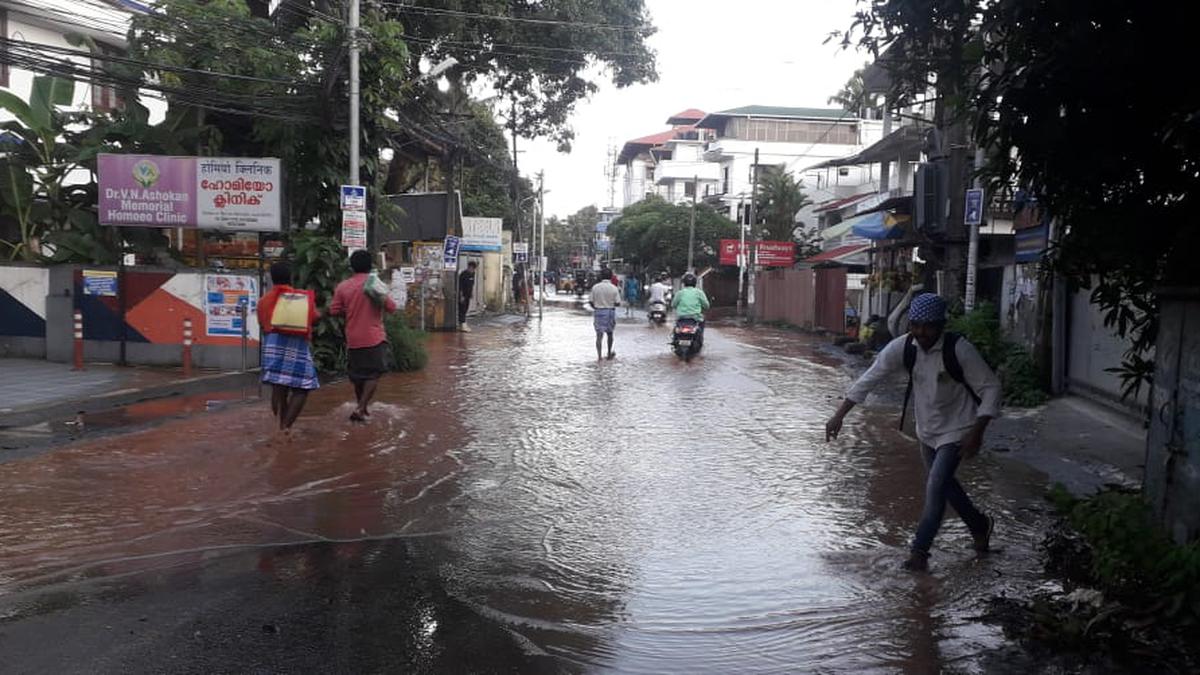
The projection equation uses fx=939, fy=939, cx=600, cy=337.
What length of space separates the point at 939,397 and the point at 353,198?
1070 centimetres

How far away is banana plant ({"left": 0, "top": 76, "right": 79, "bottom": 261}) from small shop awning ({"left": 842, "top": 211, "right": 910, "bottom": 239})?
15645 millimetres

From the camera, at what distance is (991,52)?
17.0 feet

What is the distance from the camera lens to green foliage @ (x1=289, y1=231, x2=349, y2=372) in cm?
1416

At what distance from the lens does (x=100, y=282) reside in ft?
46.8

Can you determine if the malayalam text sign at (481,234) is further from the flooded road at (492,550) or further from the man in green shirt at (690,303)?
the flooded road at (492,550)

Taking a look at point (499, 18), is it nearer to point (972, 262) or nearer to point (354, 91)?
point (354, 91)

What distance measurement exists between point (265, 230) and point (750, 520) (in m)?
10.1

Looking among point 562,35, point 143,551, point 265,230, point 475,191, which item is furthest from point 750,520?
point 475,191

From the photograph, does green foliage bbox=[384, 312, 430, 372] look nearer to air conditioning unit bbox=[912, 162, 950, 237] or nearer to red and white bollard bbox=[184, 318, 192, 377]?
red and white bollard bbox=[184, 318, 192, 377]

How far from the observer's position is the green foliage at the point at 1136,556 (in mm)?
4188

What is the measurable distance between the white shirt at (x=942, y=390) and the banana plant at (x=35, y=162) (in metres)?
14.5

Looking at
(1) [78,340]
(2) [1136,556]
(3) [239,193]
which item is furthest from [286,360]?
(2) [1136,556]

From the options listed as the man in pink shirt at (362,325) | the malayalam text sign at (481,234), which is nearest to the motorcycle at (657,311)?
the malayalam text sign at (481,234)

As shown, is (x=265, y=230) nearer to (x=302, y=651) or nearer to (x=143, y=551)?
(x=143, y=551)
